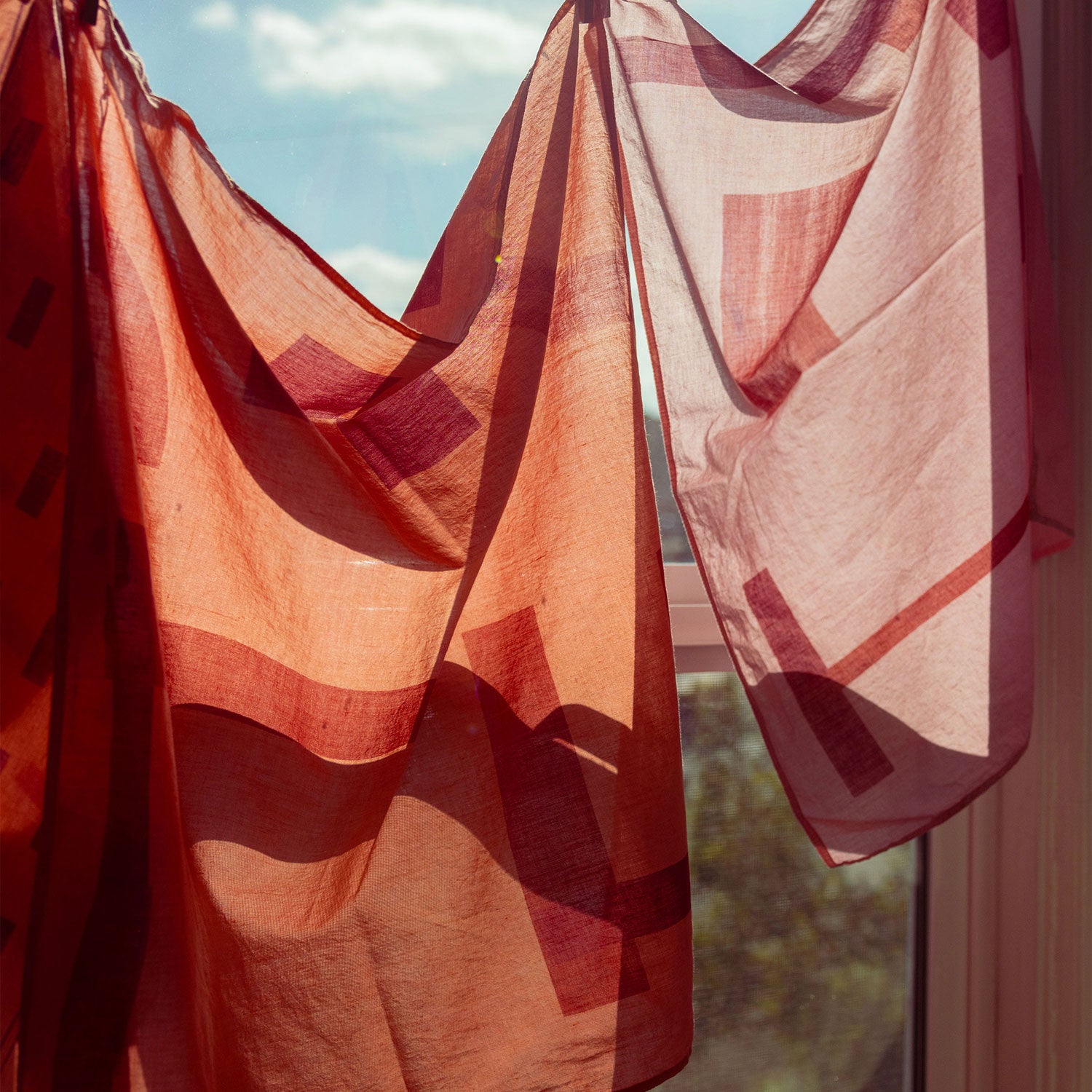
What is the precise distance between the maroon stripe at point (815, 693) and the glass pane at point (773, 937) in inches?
8.2

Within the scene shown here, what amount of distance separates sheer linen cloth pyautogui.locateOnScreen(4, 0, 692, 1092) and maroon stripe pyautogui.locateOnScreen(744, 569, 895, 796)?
11 centimetres

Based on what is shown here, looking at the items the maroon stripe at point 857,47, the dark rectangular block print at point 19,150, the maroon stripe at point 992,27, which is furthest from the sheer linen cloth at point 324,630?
the maroon stripe at point 992,27

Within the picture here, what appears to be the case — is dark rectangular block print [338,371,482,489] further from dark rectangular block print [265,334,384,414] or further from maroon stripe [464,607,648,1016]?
maroon stripe [464,607,648,1016]

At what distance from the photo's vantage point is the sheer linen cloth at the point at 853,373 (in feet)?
2.37

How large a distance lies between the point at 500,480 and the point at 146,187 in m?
0.32

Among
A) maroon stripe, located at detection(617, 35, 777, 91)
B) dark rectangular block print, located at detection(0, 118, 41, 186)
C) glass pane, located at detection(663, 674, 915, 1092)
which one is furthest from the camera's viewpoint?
glass pane, located at detection(663, 674, 915, 1092)

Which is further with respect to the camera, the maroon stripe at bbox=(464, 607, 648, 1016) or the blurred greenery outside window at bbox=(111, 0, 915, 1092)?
the blurred greenery outside window at bbox=(111, 0, 915, 1092)

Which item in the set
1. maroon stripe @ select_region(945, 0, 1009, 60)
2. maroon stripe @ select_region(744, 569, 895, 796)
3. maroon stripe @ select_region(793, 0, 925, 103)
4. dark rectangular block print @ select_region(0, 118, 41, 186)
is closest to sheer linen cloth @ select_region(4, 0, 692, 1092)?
dark rectangular block print @ select_region(0, 118, 41, 186)

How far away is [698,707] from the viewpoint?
941 mm

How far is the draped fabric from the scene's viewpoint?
0.60 m

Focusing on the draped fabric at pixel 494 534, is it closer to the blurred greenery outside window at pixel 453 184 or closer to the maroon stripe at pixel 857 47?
the maroon stripe at pixel 857 47

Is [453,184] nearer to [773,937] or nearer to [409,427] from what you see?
[409,427]

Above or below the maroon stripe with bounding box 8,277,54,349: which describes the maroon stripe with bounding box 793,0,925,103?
above

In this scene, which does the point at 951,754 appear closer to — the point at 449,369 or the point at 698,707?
the point at 698,707
